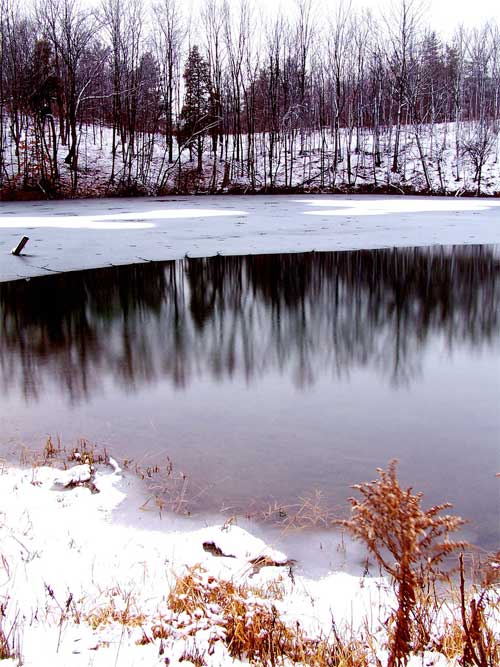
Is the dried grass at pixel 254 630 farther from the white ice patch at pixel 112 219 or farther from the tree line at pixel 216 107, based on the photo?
the tree line at pixel 216 107

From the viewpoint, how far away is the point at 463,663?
92.4 inches

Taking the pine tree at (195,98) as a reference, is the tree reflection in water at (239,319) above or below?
below

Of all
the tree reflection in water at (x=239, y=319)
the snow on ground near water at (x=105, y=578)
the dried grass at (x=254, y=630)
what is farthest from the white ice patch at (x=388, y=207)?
the dried grass at (x=254, y=630)

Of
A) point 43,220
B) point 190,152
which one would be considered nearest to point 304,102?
point 190,152

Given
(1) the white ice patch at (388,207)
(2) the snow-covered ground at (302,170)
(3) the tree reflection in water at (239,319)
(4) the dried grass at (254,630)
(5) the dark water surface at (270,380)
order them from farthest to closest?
(2) the snow-covered ground at (302,170) < (1) the white ice patch at (388,207) < (3) the tree reflection in water at (239,319) < (5) the dark water surface at (270,380) < (4) the dried grass at (254,630)

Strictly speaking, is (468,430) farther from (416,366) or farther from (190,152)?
(190,152)

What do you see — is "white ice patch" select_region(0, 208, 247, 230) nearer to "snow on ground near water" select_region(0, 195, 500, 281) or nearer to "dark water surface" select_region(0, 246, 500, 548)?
"snow on ground near water" select_region(0, 195, 500, 281)

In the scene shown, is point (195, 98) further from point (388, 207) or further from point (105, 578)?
point (105, 578)

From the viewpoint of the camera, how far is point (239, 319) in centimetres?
1021

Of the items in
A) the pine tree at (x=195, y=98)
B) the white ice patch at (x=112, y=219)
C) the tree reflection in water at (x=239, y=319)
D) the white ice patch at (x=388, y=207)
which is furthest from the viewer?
the pine tree at (x=195, y=98)

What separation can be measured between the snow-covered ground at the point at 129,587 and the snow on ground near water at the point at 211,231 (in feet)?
30.8

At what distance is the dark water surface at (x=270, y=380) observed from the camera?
4.88 metres

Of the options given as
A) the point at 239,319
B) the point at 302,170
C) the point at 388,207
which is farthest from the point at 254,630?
the point at 302,170

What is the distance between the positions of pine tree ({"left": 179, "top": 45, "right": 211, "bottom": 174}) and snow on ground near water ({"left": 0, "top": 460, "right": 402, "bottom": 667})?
41236 mm
